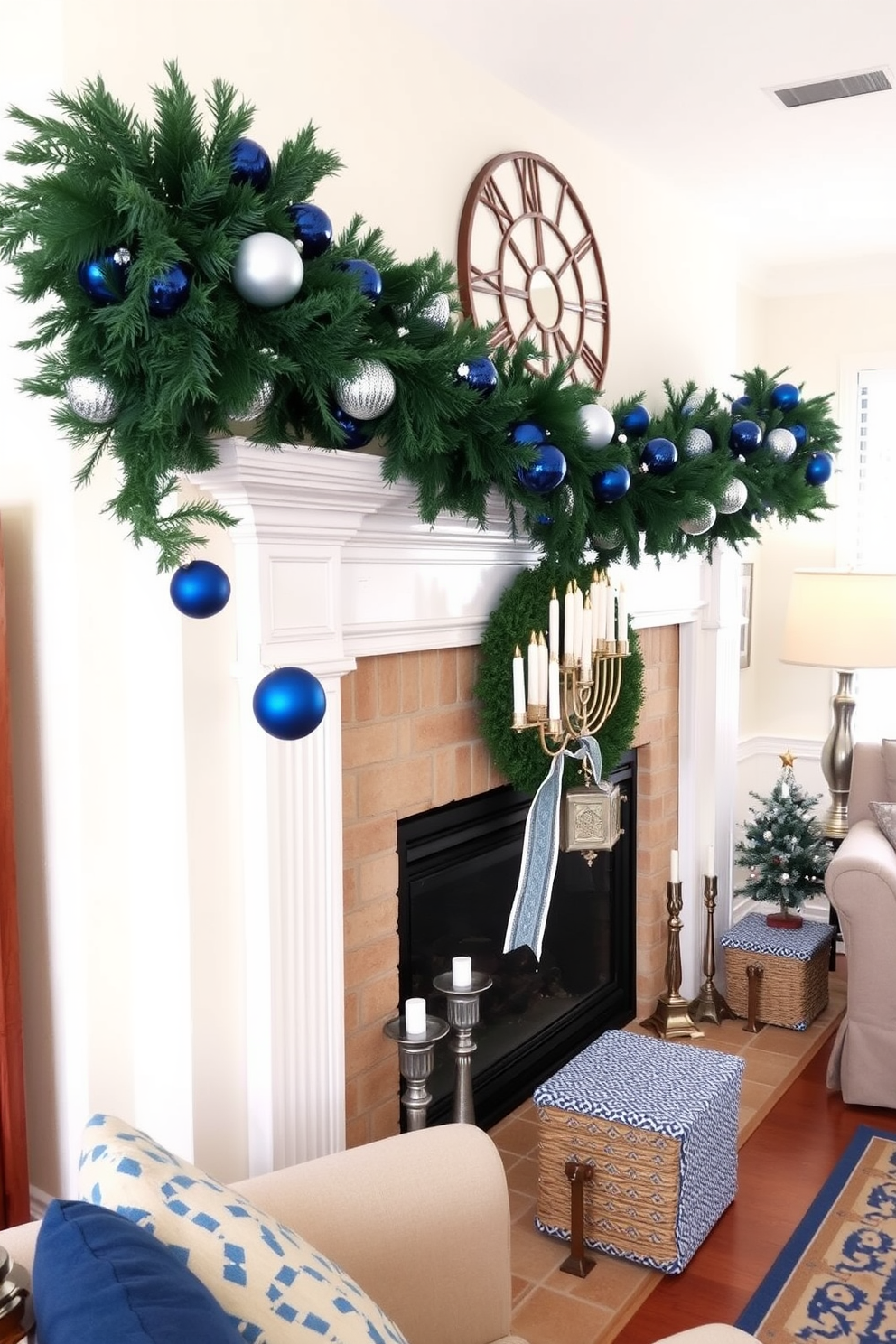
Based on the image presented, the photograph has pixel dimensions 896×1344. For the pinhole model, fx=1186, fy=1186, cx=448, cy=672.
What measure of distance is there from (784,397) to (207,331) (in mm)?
2191

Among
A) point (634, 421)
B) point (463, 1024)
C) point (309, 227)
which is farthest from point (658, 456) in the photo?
point (463, 1024)

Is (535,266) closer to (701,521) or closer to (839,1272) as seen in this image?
(701,521)

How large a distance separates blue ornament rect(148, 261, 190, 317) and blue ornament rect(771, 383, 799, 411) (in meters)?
2.22

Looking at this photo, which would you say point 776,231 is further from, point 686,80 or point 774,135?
point 686,80

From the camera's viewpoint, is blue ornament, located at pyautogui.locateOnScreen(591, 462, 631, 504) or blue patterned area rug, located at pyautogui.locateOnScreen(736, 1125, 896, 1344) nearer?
blue patterned area rug, located at pyautogui.locateOnScreen(736, 1125, 896, 1344)

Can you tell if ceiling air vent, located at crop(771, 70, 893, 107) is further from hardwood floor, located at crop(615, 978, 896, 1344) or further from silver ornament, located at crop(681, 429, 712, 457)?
hardwood floor, located at crop(615, 978, 896, 1344)

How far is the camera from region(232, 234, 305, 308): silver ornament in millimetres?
1559

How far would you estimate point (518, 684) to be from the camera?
2.58m

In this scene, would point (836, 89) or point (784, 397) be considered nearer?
point (836, 89)

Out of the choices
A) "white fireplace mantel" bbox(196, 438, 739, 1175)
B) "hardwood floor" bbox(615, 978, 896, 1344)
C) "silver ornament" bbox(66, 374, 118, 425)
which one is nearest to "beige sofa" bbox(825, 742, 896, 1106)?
"hardwood floor" bbox(615, 978, 896, 1344)

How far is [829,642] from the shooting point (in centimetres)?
407

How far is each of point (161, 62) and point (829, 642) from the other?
115 inches

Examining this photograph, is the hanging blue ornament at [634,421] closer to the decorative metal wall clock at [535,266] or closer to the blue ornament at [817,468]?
the decorative metal wall clock at [535,266]

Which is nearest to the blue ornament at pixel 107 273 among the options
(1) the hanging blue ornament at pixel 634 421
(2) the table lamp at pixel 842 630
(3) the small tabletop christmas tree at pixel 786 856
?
(1) the hanging blue ornament at pixel 634 421
